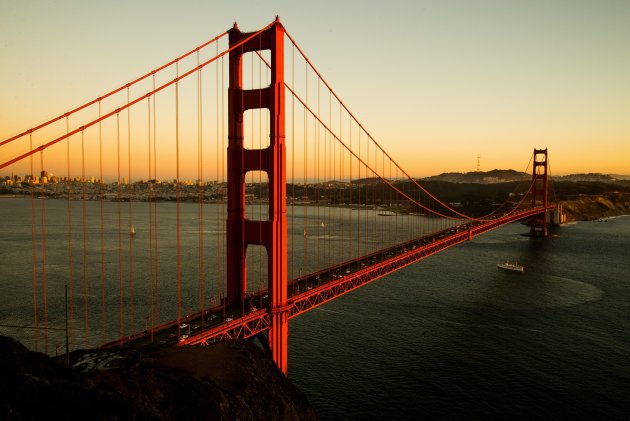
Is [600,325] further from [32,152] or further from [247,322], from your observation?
[32,152]

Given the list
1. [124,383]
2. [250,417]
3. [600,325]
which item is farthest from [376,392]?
[600,325]

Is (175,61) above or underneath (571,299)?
above

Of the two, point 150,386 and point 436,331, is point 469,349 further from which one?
point 150,386

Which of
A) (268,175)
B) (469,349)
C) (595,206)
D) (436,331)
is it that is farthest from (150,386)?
(595,206)

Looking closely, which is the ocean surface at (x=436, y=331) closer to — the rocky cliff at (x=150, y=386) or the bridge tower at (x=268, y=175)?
the rocky cliff at (x=150, y=386)

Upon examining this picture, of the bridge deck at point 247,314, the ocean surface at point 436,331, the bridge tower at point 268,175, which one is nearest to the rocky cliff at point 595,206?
the ocean surface at point 436,331
